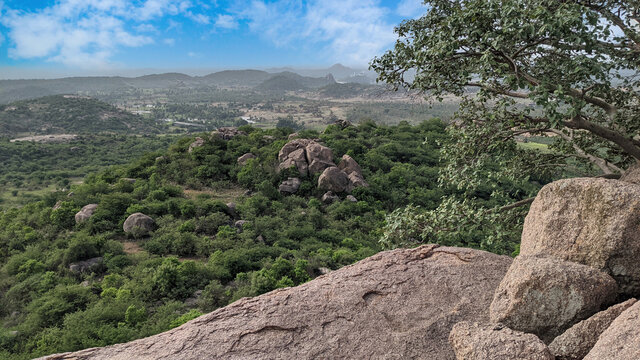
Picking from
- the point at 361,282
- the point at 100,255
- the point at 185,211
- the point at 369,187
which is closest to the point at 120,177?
the point at 185,211

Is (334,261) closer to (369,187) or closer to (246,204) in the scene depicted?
(246,204)

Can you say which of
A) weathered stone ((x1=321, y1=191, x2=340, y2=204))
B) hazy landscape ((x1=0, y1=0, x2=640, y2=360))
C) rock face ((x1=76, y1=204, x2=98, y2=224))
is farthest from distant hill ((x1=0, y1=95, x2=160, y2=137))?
hazy landscape ((x1=0, y1=0, x2=640, y2=360))

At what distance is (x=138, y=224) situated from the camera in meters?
23.9

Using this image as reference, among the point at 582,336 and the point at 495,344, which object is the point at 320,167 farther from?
the point at 582,336

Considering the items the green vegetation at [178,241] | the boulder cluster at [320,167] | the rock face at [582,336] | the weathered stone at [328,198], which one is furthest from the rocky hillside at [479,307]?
the boulder cluster at [320,167]

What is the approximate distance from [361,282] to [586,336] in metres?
3.68

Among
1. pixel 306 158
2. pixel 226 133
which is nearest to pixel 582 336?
pixel 306 158

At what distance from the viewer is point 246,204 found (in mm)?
28188

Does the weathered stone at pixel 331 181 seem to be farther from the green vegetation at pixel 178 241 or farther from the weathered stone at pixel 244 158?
the weathered stone at pixel 244 158

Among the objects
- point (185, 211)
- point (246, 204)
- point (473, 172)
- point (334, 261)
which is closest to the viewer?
point (473, 172)

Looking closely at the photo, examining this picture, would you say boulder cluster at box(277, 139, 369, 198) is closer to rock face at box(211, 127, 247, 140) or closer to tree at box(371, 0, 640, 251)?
rock face at box(211, 127, 247, 140)

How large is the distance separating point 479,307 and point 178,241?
19.5 metres

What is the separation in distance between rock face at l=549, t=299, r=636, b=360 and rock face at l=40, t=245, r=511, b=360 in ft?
4.76

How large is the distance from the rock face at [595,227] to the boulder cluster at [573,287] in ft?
0.04
